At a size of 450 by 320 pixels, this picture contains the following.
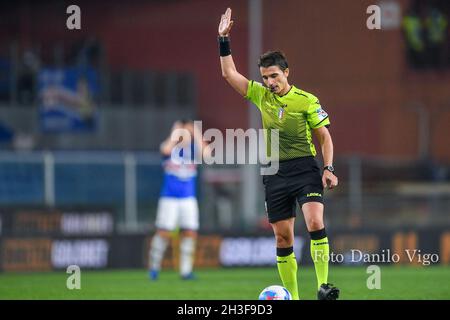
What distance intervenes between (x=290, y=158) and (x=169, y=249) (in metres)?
10.7

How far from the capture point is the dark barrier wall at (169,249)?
2155 centimetres

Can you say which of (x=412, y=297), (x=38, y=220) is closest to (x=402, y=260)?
(x=38, y=220)

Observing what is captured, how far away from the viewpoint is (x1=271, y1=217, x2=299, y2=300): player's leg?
1223 centimetres

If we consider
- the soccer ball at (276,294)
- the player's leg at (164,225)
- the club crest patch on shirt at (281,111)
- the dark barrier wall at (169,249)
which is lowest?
the dark barrier wall at (169,249)

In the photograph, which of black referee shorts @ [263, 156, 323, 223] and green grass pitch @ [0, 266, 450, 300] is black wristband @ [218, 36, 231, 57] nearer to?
black referee shorts @ [263, 156, 323, 223]

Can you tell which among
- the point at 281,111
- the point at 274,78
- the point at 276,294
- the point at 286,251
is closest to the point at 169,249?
the point at 286,251

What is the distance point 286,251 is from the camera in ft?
40.4

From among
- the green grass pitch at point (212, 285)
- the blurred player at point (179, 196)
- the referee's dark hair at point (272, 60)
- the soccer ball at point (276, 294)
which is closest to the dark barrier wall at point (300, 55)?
the green grass pitch at point (212, 285)

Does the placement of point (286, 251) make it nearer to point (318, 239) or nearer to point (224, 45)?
point (318, 239)

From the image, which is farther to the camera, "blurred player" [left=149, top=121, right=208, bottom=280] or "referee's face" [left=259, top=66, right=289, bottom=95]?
"blurred player" [left=149, top=121, right=208, bottom=280]

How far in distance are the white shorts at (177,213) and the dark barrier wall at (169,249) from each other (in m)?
3.52

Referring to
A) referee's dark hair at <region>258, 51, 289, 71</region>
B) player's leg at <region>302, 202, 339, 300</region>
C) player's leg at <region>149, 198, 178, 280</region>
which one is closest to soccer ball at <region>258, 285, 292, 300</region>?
player's leg at <region>302, 202, 339, 300</region>

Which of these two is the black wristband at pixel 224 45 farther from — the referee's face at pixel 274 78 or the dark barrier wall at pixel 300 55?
the dark barrier wall at pixel 300 55

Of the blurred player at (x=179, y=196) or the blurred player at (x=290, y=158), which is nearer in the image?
the blurred player at (x=290, y=158)
